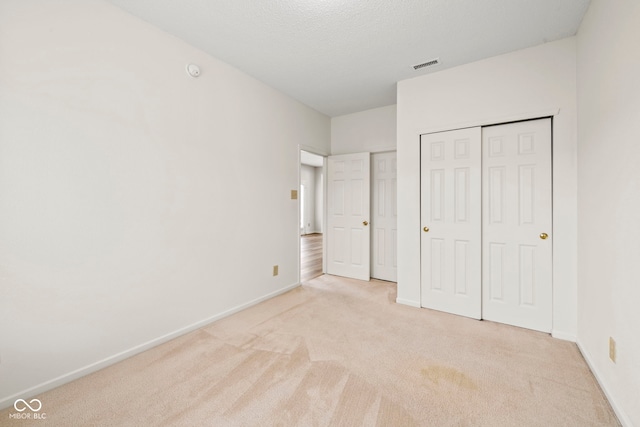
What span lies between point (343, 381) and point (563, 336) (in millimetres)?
2043

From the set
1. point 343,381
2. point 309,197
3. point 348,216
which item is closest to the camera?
point 343,381

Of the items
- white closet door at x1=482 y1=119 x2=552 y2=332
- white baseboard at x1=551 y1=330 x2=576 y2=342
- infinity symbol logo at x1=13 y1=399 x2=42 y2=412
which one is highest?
white closet door at x1=482 y1=119 x2=552 y2=332

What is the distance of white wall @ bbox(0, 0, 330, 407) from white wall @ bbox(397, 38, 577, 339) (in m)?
1.85

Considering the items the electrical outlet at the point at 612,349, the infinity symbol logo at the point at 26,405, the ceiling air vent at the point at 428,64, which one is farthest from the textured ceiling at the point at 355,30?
the infinity symbol logo at the point at 26,405

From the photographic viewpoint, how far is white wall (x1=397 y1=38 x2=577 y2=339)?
2.26 metres

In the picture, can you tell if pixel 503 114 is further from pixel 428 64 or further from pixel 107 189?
pixel 107 189

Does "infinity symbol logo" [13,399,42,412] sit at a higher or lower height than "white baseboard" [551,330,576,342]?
lower

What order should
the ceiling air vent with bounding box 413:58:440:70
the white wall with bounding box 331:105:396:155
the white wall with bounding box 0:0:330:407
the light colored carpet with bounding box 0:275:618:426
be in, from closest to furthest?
the light colored carpet with bounding box 0:275:618:426 < the white wall with bounding box 0:0:330:407 < the ceiling air vent with bounding box 413:58:440:70 < the white wall with bounding box 331:105:396:155

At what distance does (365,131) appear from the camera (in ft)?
13.5

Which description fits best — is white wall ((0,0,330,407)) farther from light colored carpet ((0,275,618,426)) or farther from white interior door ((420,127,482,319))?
white interior door ((420,127,482,319))

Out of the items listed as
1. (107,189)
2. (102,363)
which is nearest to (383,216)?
(107,189)

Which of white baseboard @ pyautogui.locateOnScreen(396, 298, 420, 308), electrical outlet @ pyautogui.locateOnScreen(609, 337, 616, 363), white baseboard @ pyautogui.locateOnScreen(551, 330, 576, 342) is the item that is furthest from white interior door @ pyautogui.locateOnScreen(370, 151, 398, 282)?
electrical outlet @ pyautogui.locateOnScreen(609, 337, 616, 363)

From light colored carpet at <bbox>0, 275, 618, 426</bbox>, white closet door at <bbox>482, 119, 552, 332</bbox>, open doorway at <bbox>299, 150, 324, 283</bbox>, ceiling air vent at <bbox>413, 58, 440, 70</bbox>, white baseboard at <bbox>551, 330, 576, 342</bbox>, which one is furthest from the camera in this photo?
open doorway at <bbox>299, 150, 324, 283</bbox>

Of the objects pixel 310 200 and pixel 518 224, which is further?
pixel 310 200
